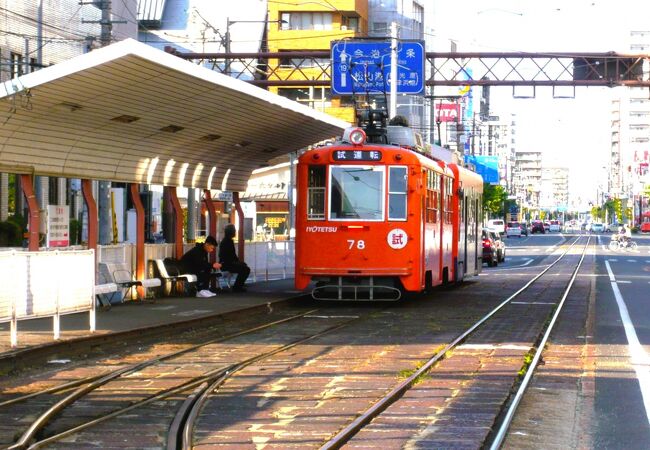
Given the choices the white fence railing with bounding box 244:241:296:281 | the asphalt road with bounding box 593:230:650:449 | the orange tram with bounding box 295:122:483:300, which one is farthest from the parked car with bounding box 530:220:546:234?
the orange tram with bounding box 295:122:483:300

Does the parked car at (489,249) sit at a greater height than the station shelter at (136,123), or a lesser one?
lesser

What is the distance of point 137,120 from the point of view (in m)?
21.3

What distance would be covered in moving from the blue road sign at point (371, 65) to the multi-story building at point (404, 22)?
42.0 metres

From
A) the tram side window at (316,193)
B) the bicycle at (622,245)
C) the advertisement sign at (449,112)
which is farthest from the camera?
the bicycle at (622,245)

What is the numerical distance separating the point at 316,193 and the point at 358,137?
141cm

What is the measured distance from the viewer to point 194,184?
27547 millimetres

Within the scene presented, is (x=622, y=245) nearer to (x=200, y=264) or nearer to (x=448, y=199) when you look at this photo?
(x=448, y=199)

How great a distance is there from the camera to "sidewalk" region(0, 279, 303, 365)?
52.1 ft

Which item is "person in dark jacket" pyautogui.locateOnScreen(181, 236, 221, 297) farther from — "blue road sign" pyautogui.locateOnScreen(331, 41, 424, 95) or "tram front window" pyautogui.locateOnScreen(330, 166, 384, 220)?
"blue road sign" pyautogui.locateOnScreen(331, 41, 424, 95)

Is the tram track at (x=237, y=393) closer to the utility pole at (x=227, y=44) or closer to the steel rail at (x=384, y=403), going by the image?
the steel rail at (x=384, y=403)

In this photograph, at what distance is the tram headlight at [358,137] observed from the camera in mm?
24516

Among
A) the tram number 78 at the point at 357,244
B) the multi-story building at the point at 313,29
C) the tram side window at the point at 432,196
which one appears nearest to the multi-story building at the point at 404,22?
the multi-story building at the point at 313,29

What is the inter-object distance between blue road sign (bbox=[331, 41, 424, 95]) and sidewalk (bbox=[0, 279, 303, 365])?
12.6m

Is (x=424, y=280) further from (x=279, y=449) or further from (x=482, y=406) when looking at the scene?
(x=279, y=449)
